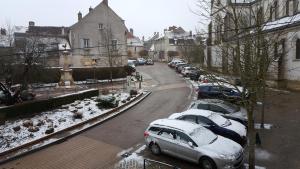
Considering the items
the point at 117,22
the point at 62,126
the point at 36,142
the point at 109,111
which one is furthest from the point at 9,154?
the point at 117,22

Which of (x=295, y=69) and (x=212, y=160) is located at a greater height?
(x=295, y=69)

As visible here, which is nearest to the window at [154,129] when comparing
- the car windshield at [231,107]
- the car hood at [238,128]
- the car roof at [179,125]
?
the car roof at [179,125]

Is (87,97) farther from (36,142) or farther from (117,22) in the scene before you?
(117,22)

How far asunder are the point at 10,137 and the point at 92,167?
601cm

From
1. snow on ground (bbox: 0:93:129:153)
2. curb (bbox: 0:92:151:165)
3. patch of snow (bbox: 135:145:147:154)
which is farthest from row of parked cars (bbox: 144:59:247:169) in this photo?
snow on ground (bbox: 0:93:129:153)

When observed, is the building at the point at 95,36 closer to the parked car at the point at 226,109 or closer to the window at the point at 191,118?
the parked car at the point at 226,109

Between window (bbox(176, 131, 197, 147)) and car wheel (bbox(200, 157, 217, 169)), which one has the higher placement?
window (bbox(176, 131, 197, 147))

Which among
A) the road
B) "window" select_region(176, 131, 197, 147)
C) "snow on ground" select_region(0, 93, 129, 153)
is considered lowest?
the road

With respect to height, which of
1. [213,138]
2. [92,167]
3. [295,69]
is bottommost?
[92,167]

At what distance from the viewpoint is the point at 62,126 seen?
61.5 ft

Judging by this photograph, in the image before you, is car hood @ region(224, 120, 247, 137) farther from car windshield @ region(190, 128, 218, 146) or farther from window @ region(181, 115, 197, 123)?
car windshield @ region(190, 128, 218, 146)

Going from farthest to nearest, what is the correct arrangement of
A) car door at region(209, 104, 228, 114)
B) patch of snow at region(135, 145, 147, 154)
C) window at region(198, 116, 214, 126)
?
1. car door at region(209, 104, 228, 114)
2. window at region(198, 116, 214, 126)
3. patch of snow at region(135, 145, 147, 154)

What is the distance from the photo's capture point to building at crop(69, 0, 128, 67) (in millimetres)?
52500

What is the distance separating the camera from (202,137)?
13.5 m
